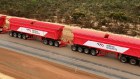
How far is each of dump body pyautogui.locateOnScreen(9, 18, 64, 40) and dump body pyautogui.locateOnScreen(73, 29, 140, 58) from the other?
2.14 meters

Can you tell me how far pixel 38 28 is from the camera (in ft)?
97.2

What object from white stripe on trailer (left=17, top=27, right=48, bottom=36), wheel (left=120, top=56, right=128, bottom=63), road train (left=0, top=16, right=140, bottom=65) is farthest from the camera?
white stripe on trailer (left=17, top=27, right=48, bottom=36)

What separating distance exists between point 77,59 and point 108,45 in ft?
9.41

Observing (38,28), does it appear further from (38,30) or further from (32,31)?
(32,31)

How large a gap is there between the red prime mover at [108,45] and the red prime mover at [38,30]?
203 cm

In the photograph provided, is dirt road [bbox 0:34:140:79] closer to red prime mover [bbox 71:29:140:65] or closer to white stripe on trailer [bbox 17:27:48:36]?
red prime mover [bbox 71:29:140:65]

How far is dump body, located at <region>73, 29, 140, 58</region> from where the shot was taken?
2425 cm

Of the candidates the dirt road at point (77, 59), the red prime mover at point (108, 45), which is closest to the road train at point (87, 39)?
the red prime mover at point (108, 45)

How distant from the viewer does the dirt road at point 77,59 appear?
74.2ft

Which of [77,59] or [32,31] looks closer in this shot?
[77,59]

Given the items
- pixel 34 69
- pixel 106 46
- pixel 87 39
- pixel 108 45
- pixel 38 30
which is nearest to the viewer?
pixel 34 69

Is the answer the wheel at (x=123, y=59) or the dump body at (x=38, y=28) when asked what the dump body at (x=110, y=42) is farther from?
the dump body at (x=38, y=28)

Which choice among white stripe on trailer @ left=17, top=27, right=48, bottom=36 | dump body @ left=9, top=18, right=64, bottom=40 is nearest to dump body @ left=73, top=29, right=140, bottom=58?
dump body @ left=9, top=18, right=64, bottom=40

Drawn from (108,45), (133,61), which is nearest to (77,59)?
(108,45)
